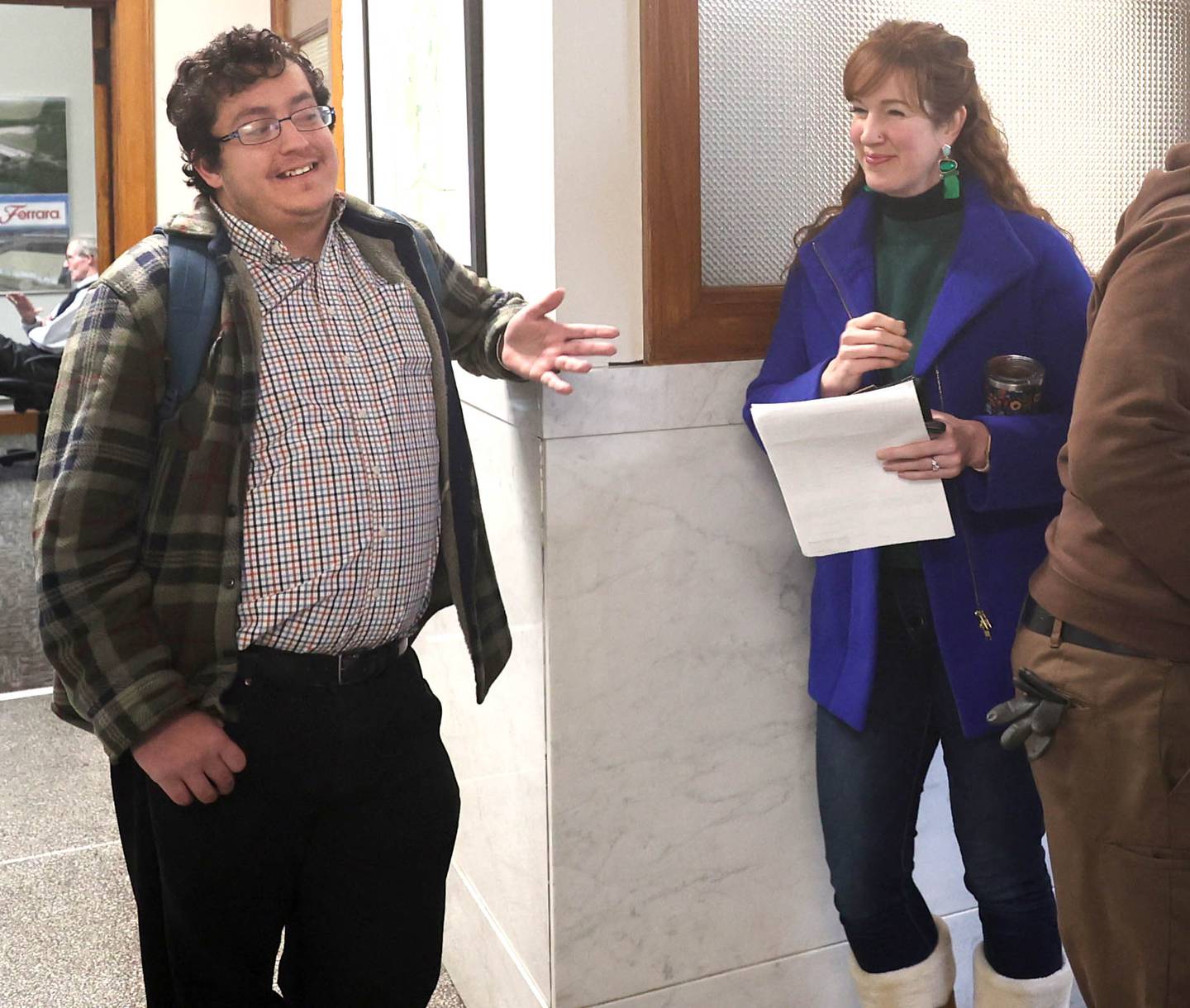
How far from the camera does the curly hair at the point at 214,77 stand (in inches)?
66.5

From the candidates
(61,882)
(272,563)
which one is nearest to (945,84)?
(272,563)

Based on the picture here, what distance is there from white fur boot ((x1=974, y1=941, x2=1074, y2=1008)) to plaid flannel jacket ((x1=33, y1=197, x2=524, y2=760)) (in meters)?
1.22

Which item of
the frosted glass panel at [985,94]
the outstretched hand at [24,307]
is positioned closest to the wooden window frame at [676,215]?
the frosted glass panel at [985,94]

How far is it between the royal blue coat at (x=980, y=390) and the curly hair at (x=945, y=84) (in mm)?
31

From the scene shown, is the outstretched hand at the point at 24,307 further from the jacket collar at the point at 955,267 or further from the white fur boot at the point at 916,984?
the white fur boot at the point at 916,984

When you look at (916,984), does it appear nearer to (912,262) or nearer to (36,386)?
(912,262)

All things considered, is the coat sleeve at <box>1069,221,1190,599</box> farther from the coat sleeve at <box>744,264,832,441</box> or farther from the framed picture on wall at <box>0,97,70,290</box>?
the framed picture on wall at <box>0,97,70,290</box>

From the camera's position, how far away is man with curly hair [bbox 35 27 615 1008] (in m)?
1.60

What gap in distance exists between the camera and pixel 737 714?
221cm

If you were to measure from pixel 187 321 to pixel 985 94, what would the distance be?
4.44ft

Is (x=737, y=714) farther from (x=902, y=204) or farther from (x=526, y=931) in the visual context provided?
(x=902, y=204)

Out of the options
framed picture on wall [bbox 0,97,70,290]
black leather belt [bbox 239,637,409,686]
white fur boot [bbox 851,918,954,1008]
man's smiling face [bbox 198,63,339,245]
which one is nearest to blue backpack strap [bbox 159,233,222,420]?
man's smiling face [bbox 198,63,339,245]

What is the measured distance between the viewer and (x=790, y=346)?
204 centimetres

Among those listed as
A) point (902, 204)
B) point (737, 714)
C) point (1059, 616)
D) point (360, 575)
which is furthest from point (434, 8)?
point (1059, 616)
